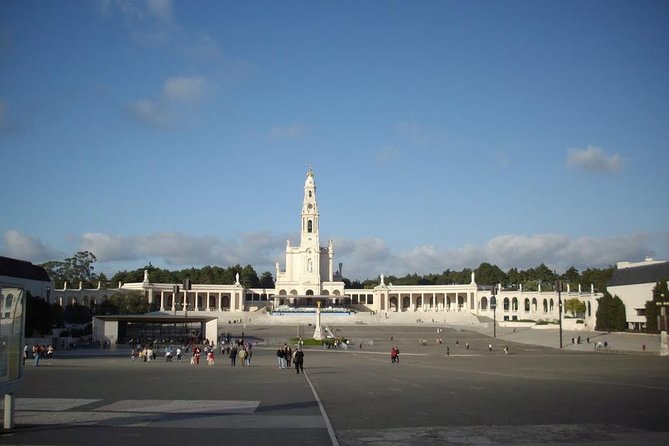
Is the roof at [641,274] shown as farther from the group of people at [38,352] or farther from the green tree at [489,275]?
the green tree at [489,275]

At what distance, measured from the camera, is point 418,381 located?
25.7 meters

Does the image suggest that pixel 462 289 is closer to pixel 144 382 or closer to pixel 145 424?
pixel 144 382

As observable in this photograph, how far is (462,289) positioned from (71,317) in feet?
235

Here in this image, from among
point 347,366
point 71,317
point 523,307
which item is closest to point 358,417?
point 347,366

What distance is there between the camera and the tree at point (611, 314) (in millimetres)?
76500

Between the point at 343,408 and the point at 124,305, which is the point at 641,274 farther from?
the point at 124,305

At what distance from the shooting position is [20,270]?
84.4 metres

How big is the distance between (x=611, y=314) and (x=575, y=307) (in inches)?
1053

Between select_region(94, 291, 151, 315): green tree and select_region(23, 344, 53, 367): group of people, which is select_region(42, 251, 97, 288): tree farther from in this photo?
select_region(23, 344, 53, 367): group of people


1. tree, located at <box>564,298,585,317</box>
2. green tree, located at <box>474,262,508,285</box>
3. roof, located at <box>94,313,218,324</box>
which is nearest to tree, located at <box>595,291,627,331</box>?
tree, located at <box>564,298,585,317</box>

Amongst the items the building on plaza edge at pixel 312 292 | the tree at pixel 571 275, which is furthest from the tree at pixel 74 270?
the tree at pixel 571 275

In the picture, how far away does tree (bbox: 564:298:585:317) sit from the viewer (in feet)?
340

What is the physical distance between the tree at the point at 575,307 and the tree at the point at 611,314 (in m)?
25.1

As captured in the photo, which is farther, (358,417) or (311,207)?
(311,207)
